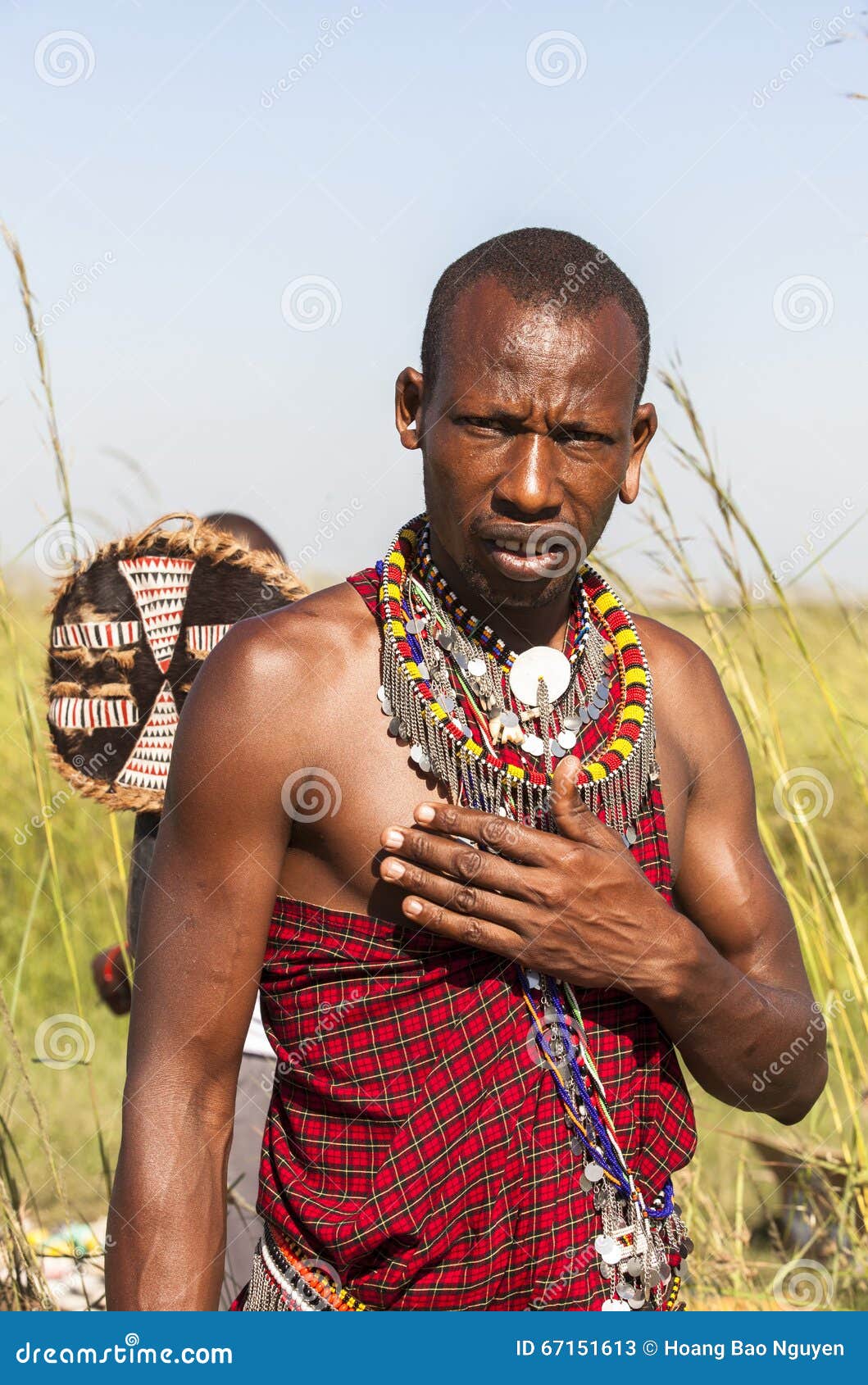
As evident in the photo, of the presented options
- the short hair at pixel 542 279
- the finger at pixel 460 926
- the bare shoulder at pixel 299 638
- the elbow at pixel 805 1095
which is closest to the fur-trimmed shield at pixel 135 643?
the bare shoulder at pixel 299 638

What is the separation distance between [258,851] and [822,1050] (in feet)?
3.82

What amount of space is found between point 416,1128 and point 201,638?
1208 millimetres

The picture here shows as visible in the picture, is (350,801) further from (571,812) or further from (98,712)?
(98,712)

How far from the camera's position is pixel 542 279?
210 cm

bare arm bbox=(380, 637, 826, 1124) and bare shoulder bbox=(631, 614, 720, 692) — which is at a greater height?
bare shoulder bbox=(631, 614, 720, 692)

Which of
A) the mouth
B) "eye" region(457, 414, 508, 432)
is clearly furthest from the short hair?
the mouth

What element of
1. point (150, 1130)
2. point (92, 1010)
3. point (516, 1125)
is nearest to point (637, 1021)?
point (516, 1125)

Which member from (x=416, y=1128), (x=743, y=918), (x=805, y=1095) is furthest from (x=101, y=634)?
(x=805, y=1095)

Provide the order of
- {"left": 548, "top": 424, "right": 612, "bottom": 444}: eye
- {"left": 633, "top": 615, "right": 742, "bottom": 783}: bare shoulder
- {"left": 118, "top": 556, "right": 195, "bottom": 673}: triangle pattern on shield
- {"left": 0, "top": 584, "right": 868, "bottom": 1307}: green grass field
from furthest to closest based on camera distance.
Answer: {"left": 0, "top": 584, "right": 868, "bottom": 1307}: green grass field, {"left": 118, "top": 556, "right": 195, "bottom": 673}: triangle pattern on shield, {"left": 633, "top": 615, "right": 742, "bottom": 783}: bare shoulder, {"left": 548, "top": 424, "right": 612, "bottom": 444}: eye

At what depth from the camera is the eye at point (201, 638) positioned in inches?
111

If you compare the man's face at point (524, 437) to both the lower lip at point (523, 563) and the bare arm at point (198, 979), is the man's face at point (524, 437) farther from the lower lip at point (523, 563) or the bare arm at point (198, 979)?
the bare arm at point (198, 979)

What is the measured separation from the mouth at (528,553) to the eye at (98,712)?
104cm

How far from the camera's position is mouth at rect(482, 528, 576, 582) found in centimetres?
208

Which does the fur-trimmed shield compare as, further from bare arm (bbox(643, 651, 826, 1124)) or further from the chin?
bare arm (bbox(643, 651, 826, 1124))
